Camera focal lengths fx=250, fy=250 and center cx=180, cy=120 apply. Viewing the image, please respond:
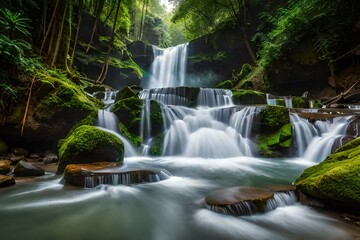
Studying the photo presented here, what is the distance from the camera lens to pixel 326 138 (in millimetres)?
7637

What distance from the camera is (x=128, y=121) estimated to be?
29.9 feet

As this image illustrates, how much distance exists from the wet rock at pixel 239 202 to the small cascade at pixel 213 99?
9.37m

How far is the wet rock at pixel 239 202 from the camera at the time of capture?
3365 millimetres

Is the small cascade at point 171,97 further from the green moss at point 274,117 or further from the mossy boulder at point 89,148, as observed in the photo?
the mossy boulder at point 89,148

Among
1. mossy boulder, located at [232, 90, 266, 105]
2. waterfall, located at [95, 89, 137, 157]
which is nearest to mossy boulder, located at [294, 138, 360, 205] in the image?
waterfall, located at [95, 89, 137, 157]

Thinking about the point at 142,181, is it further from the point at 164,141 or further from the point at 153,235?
the point at 164,141

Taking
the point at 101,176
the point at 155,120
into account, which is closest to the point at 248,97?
the point at 155,120

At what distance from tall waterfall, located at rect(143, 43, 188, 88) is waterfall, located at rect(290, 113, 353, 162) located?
14.3 m

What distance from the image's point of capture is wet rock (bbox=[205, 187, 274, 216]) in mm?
3365

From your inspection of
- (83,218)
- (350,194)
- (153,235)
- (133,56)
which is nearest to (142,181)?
(83,218)

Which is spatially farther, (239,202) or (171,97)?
(171,97)

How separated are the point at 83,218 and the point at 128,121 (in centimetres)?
589

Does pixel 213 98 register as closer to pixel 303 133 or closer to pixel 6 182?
pixel 303 133

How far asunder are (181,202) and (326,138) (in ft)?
18.7
